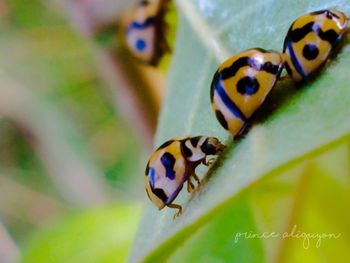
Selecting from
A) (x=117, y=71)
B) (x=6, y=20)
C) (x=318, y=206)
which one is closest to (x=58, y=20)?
(x=6, y=20)

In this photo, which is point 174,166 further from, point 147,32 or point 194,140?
point 147,32

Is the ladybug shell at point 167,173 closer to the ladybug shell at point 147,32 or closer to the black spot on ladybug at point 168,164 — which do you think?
the black spot on ladybug at point 168,164

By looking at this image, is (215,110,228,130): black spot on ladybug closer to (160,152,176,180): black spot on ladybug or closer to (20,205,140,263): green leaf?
(160,152,176,180): black spot on ladybug

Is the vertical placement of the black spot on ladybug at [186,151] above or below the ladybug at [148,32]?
above

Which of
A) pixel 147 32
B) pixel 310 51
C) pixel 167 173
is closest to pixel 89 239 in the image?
pixel 167 173

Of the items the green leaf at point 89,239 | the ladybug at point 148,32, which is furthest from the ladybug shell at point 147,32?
the green leaf at point 89,239

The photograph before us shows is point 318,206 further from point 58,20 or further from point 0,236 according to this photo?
point 58,20
